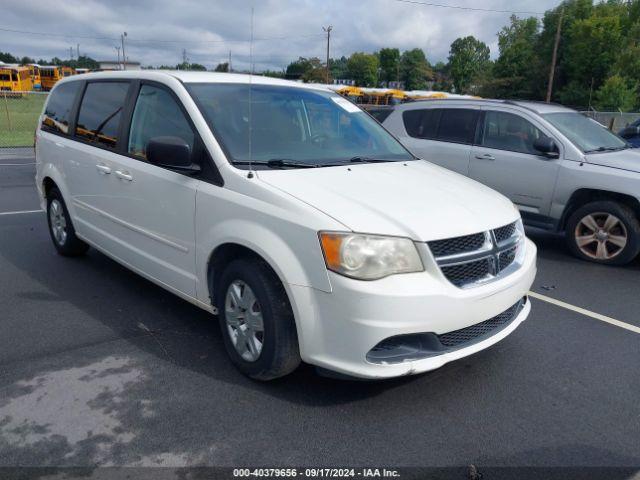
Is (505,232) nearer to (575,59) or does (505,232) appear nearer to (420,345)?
(420,345)

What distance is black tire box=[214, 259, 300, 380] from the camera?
3.04 m

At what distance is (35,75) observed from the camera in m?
58.9

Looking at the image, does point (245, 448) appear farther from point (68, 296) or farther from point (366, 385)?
point (68, 296)

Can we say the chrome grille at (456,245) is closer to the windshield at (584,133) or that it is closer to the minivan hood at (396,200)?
the minivan hood at (396,200)

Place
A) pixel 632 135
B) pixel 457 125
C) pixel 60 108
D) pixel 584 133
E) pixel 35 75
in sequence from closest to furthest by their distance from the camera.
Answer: pixel 60 108 < pixel 584 133 < pixel 457 125 < pixel 632 135 < pixel 35 75

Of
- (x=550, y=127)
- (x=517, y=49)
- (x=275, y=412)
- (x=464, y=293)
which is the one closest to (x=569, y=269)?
(x=550, y=127)

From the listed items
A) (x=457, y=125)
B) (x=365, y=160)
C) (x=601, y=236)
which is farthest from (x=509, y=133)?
(x=365, y=160)

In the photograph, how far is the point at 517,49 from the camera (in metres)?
74.2

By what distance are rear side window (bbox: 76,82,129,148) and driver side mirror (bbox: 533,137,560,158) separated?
182 inches

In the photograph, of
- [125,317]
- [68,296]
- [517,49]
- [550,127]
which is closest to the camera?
[125,317]

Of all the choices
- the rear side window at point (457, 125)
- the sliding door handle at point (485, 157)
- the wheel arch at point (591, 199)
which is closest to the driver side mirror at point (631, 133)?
the rear side window at point (457, 125)

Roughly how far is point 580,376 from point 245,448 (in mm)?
2233

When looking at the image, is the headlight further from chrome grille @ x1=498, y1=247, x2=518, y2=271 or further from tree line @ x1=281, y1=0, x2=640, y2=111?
tree line @ x1=281, y1=0, x2=640, y2=111

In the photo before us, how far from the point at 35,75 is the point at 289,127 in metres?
64.8
